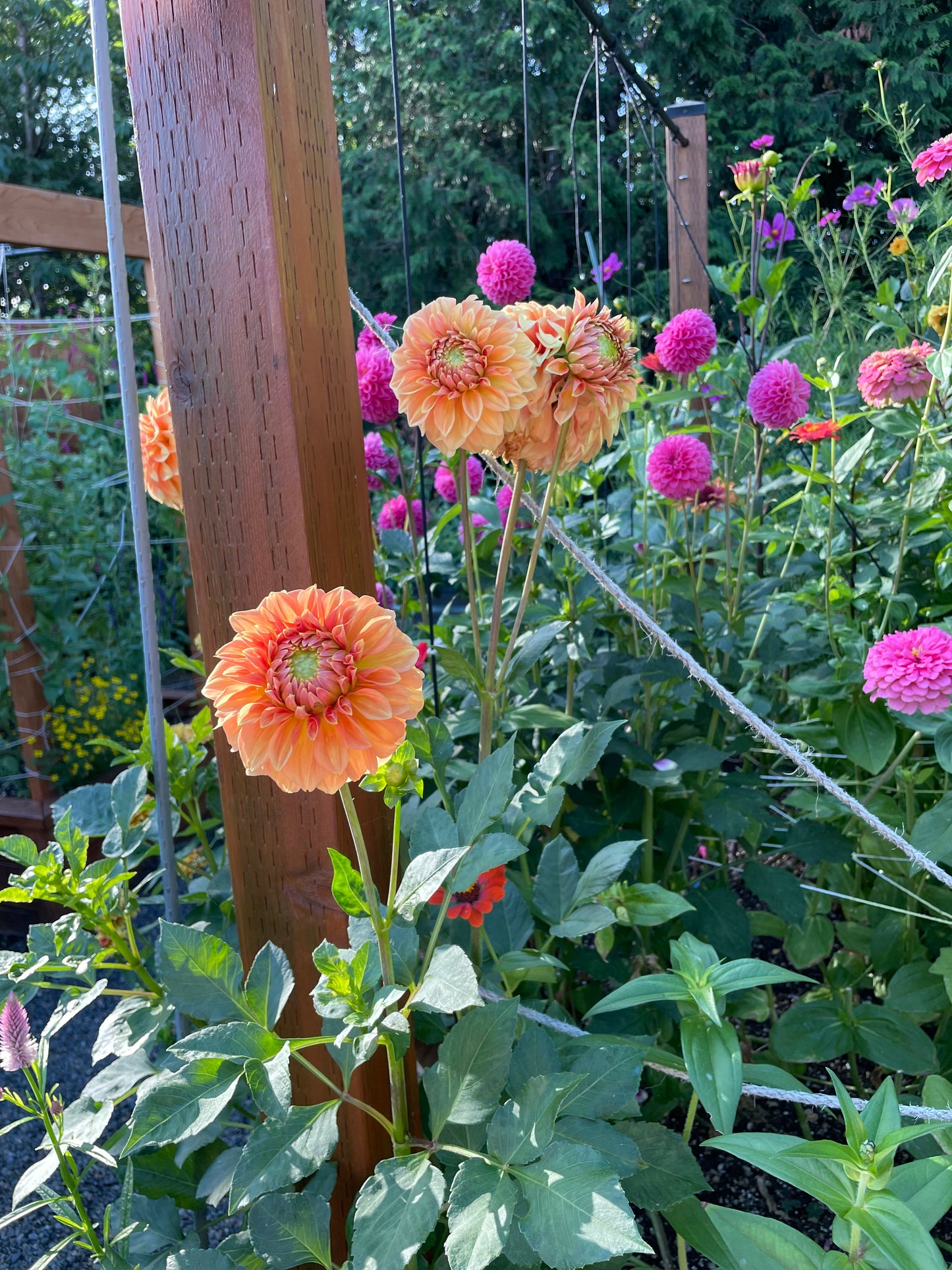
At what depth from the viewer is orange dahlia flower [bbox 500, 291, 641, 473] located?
0.83 meters

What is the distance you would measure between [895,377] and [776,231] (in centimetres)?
103

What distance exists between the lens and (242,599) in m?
0.82

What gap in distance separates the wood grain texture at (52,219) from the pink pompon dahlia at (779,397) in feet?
5.16

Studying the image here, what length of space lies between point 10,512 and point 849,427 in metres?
2.48

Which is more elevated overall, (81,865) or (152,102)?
(152,102)

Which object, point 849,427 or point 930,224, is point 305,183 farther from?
point 930,224

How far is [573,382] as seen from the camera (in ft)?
2.73

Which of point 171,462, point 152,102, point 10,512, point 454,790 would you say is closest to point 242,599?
point 171,462

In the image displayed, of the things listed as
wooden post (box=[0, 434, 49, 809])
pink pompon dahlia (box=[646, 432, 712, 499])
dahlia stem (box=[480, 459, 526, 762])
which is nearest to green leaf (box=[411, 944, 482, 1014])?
dahlia stem (box=[480, 459, 526, 762])

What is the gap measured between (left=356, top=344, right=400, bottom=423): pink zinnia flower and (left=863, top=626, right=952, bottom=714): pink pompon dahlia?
66 centimetres

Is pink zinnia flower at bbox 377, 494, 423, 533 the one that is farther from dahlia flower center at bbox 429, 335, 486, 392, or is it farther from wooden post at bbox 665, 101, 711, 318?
wooden post at bbox 665, 101, 711, 318

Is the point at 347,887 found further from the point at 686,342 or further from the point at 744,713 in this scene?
the point at 686,342

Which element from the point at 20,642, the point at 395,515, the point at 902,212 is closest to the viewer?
the point at 395,515

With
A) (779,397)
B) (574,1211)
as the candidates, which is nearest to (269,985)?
(574,1211)
